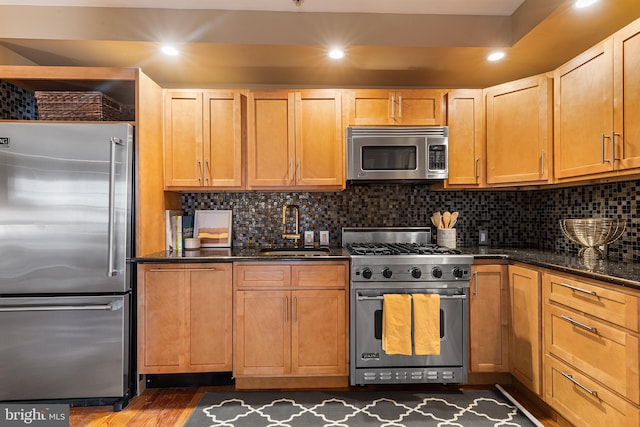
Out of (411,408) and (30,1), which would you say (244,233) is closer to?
(411,408)

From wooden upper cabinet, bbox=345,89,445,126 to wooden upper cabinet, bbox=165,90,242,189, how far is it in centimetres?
95

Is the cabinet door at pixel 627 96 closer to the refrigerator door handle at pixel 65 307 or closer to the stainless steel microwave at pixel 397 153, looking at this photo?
the stainless steel microwave at pixel 397 153

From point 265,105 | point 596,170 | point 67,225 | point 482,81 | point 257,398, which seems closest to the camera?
point 596,170

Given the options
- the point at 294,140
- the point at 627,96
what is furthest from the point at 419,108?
the point at 627,96

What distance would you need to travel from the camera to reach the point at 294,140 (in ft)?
8.98

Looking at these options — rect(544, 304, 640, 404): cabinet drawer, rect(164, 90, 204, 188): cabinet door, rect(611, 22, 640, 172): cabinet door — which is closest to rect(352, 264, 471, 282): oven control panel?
Answer: rect(544, 304, 640, 404): cabinet drawer

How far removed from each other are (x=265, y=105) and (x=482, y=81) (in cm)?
196

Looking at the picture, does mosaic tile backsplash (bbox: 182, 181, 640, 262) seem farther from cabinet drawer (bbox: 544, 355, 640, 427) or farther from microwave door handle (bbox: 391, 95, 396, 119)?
cabinet drawer (bbox: 544, 355, 640, 427)

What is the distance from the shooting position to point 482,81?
3033 millimetres

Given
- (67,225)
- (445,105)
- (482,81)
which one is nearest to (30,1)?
(67,225)

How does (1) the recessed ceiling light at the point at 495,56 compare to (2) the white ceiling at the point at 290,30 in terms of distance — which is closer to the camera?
(2) the white ceiling at the point at 290,30

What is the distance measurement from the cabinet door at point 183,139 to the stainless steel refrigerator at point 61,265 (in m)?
0.54

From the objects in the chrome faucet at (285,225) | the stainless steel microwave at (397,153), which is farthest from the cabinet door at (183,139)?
the stainless steel microwave at (397,153)

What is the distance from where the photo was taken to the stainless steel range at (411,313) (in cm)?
232
